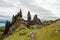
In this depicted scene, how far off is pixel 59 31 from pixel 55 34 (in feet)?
10.9

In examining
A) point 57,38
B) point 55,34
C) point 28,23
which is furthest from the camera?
point 28,23

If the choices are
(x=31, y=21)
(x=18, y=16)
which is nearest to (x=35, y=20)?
(x=31, y=21)

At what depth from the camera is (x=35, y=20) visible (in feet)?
654

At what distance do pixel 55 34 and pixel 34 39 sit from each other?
1189 cm

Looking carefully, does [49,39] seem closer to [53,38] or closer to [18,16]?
[53,38]

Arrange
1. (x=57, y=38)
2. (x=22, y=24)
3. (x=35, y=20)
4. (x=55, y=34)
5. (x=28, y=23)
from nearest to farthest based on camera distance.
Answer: (x=57, y=38) → (x=55, y=34) → (x=22, y=24) → (x=28, y=23) → (x=35, y=20)

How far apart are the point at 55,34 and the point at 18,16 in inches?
5093

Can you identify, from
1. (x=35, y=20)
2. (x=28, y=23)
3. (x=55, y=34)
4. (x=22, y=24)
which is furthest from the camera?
(x=35, y=20)

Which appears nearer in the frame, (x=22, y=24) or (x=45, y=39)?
(x=45, y=39)

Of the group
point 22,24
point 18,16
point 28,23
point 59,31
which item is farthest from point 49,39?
point 18,16

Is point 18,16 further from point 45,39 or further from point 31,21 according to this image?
point 45,39

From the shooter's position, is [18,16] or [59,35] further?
[18,16]

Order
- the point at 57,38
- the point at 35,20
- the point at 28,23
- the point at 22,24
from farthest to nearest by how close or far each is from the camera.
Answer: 1. the point at 35,20
2. the point at 28,23
3. the point at 22,24
4. the point at 57,38

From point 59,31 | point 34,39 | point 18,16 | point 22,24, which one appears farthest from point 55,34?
point 18,16
